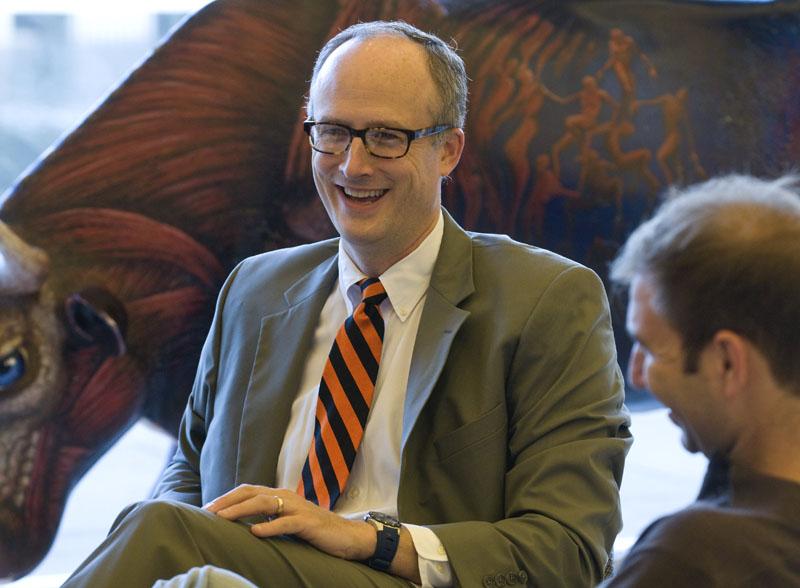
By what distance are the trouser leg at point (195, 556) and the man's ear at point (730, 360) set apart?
27.7 inches

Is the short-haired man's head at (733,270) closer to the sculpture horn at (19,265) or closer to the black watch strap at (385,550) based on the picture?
the black watch strap at (385,550)

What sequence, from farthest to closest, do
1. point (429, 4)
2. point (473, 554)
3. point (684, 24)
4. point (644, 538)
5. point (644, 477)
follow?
point (644, 477), point (684, 24), point (429, 4), point (473, 554), point (644, 538)

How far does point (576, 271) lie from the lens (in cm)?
199

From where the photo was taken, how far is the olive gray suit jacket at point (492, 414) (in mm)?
1810

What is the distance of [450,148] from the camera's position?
212 centimetres

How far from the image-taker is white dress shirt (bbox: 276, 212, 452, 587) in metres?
1.96

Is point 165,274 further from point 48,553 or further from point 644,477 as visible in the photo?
point 644,477

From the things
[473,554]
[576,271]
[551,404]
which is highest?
[576,271]

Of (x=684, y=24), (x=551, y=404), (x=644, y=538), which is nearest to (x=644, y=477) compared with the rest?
(x=684, y=24)

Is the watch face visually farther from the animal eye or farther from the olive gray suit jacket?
the animal eye

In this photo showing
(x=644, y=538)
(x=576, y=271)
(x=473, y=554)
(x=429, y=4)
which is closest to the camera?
(x=644, y=538)

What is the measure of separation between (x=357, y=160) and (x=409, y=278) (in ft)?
0.71

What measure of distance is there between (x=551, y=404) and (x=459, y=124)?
54 centimetres

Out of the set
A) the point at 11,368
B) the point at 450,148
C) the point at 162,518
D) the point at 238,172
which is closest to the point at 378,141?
the point at 450,148
